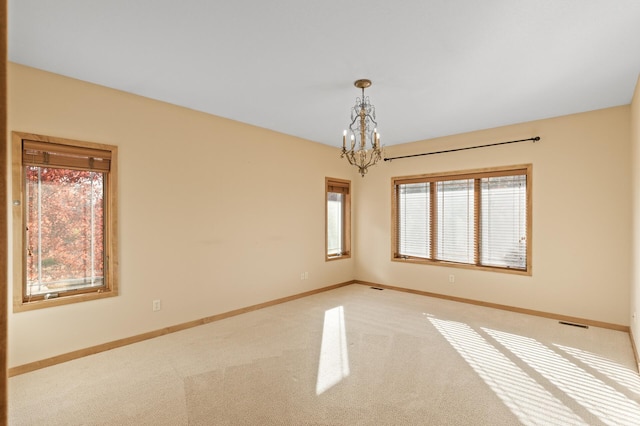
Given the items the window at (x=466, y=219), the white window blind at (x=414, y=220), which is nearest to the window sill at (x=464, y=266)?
the window at (x=466, y=219)

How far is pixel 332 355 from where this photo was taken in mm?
3199

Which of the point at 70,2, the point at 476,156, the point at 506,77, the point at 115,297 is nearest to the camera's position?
the point at 70,2

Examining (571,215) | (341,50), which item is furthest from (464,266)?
(341,50)

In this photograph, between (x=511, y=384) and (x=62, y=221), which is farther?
(x=62, y=221)

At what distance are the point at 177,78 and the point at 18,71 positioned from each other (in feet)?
4.24

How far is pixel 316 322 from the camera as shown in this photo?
4.19 metres

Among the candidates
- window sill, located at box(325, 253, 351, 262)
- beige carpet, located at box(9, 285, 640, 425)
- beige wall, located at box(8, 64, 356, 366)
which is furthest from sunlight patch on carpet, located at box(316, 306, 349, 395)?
window sill, located at box(325, 253, 351, 262)

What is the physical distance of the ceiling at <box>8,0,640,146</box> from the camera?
2123 mm

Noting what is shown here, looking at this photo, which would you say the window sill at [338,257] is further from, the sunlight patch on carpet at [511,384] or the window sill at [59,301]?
the window sill at [59,301]

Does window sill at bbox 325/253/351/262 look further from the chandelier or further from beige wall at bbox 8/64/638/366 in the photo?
the chandelier

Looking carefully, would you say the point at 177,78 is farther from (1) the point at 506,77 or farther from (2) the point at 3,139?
(1) the point at 506,77

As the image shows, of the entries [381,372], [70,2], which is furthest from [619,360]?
[70,2]

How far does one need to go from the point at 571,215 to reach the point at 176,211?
5054 mm

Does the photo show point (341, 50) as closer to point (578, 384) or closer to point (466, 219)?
point (578, 384)
